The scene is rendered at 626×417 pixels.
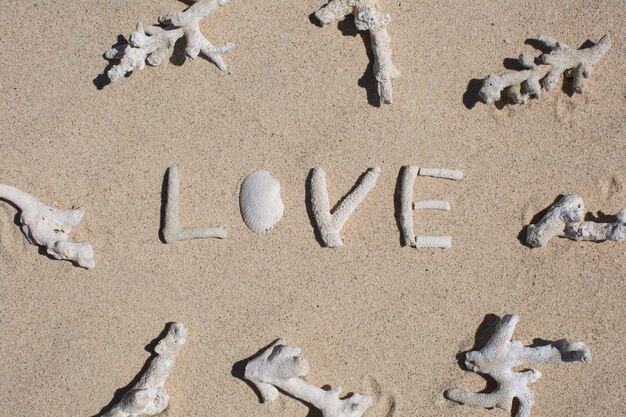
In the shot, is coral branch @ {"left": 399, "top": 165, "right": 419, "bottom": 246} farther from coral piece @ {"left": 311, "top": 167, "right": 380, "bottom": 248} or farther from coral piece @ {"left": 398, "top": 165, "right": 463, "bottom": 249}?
coral piece @ {"left": 311, "top": 167, "right": 380, "bottom": 248}

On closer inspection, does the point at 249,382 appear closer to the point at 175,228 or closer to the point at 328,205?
the point at 175,228

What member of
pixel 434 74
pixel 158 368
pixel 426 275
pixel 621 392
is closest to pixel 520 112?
pixel 434 74

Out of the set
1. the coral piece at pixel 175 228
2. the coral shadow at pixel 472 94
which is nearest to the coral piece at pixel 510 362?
the coral shadow at pixel 472 94

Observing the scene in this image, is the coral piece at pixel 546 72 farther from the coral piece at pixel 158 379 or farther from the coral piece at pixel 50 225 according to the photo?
the coral piece at pixel 50 225

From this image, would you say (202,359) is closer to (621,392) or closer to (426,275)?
(426,275)

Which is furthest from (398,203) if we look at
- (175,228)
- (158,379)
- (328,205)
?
(158,379)

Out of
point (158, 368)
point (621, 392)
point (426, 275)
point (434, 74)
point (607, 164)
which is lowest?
point (621, 392)
